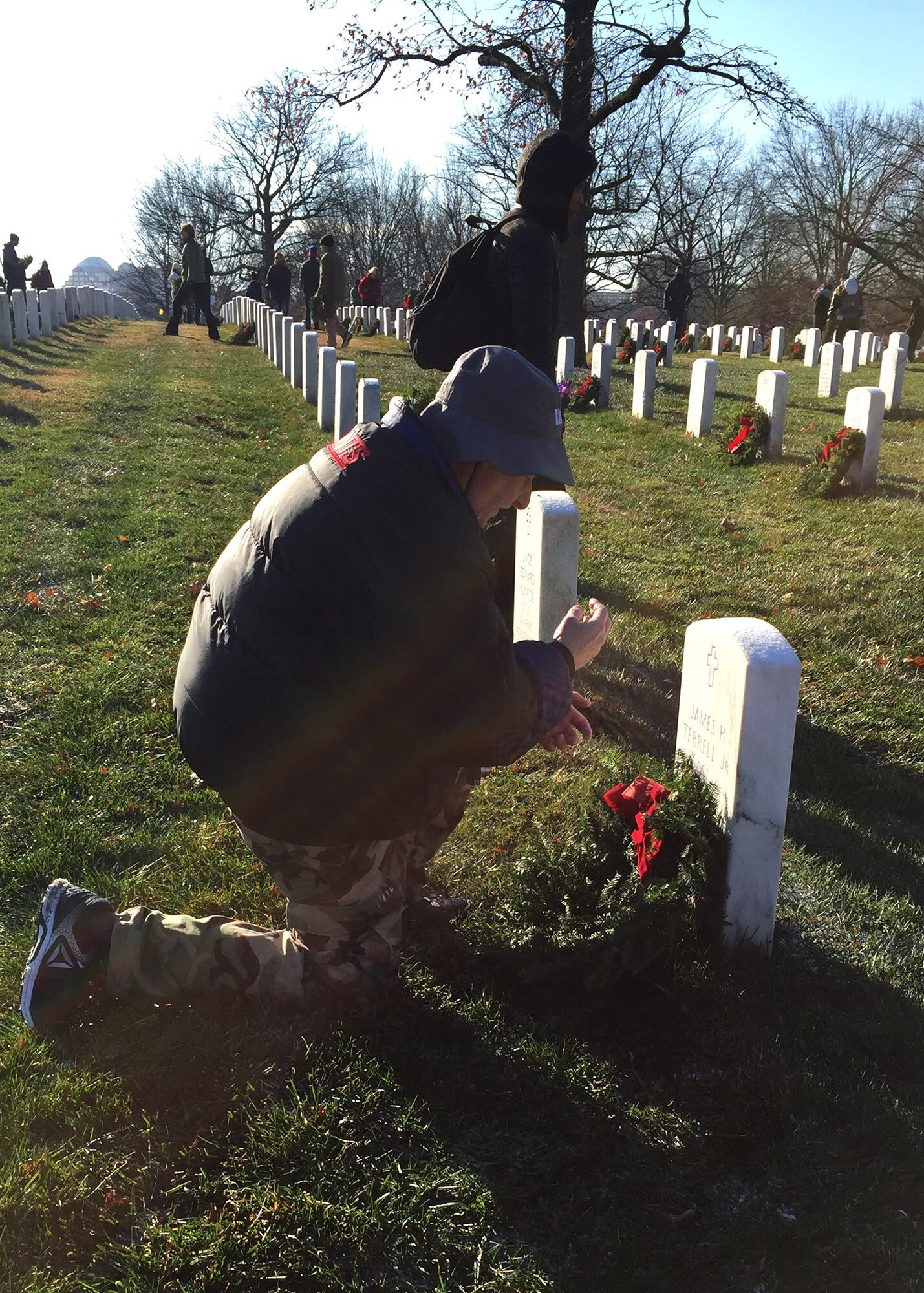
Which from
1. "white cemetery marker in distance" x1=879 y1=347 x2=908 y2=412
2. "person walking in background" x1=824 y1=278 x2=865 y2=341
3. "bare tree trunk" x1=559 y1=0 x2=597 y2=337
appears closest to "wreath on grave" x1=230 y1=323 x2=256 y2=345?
"bare tree trunk" x1=559 y1=0 x2=597 y2=337

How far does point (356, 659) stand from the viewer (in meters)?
2.22

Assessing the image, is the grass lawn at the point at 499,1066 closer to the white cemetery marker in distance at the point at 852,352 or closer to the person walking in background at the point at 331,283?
the person walking in background at the point at 331,283

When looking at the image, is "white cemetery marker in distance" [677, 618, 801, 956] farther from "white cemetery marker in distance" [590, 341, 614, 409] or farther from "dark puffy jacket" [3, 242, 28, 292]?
"dark puffy jacket" [3, 242, 28, 292]

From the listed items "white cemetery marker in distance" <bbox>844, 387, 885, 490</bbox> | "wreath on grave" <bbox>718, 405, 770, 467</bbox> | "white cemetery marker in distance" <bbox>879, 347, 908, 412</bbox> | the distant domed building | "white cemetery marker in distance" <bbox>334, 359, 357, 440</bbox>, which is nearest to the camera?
"white cemetery marker in distance" <bbox>844, 387, 885, 490</bbox>

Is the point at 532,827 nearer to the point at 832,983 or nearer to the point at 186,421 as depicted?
the point at 832,983

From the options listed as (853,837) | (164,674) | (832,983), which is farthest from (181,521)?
(832,983)

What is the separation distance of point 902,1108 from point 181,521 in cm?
642

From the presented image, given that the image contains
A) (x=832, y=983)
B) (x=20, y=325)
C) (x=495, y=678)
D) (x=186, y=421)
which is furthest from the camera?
(x=20, y=325)

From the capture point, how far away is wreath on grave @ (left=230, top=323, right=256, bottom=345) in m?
24.8

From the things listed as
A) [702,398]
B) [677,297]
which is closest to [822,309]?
[677,297]

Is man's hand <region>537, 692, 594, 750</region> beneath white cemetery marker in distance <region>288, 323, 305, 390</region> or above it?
beneath

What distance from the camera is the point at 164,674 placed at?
15.7 feet

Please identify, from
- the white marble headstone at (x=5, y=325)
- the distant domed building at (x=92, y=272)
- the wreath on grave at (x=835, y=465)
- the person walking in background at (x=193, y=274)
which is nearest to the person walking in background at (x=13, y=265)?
the person walking in background at (x=193, y=274)

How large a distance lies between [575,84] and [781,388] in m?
10.1
